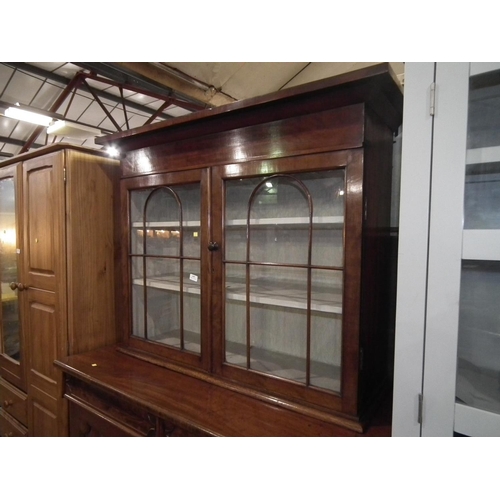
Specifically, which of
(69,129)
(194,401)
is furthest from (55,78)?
(194,401)

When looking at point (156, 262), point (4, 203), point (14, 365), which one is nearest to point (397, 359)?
point (156, 262)

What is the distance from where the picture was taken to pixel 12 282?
1.62 m

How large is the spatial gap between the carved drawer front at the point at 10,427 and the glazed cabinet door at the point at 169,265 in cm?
88

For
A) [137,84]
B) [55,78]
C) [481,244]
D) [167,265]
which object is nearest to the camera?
[481,244]

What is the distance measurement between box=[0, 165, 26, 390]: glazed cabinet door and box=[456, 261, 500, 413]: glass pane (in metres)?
1.81

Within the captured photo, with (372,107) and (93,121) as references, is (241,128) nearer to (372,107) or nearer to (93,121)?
(372,107)

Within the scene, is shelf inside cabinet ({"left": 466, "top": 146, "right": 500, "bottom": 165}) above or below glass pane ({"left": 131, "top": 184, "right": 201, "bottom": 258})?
above

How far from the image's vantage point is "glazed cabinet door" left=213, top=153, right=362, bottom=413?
2.62ft

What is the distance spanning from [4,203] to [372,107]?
6.36ft

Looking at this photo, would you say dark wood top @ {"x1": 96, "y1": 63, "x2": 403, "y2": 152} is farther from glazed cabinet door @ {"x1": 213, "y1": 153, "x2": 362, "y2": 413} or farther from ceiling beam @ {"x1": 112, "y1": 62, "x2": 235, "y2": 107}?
ceiling beam @ {"x1": 112, "y1": 62, "x2": 235, "y2": 107}

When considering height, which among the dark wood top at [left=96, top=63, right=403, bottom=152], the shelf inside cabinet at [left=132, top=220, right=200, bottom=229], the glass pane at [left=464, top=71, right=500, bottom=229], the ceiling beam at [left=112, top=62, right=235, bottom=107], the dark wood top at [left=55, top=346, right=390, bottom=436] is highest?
the ceiling beam at [left=112, top=62, right=235, bottom=107]

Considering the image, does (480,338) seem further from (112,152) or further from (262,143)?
(112,152)

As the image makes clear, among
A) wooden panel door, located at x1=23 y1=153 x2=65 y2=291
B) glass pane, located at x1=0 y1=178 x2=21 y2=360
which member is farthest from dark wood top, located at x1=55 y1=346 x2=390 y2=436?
glass pane, located at x1=0 y1=178 x2=21 y2=360

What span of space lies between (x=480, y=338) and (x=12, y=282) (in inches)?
83.8
